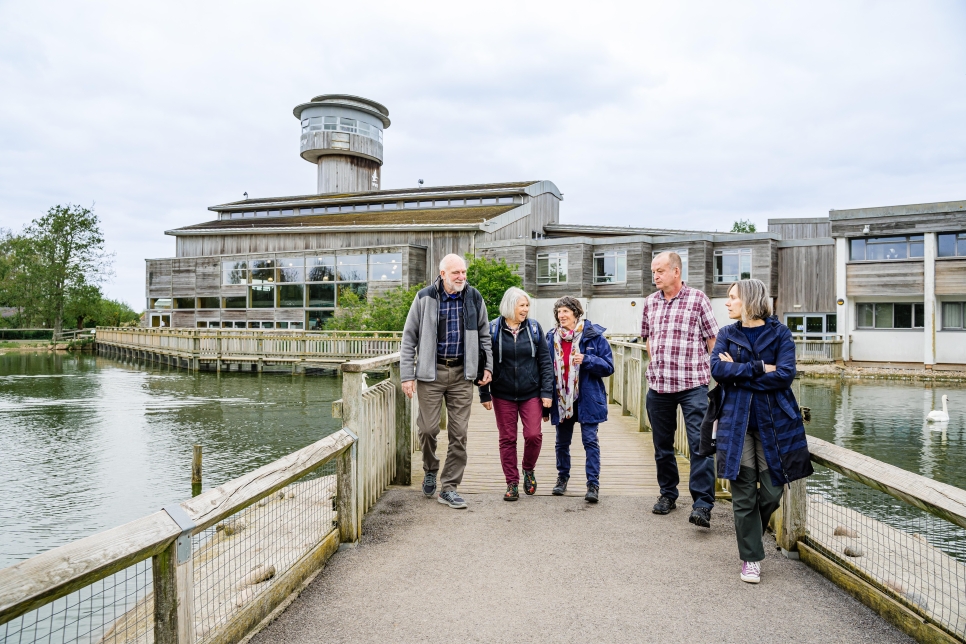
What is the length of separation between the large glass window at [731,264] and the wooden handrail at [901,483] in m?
29.6

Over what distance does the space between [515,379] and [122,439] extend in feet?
42.5

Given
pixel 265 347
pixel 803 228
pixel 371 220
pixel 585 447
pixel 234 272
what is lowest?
pixel 265 347

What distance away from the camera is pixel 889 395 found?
855 inches

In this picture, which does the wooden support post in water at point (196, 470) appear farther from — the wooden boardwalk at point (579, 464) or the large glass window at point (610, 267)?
the large glass window at point (610, 267)

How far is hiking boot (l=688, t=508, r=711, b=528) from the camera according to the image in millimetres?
4734

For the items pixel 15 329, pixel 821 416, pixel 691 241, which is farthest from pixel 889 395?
pixel 15 329

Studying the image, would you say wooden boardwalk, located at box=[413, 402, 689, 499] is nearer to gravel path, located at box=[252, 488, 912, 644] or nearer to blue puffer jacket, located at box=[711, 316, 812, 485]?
gravel path, located at box=[252, 488, 912, 644]

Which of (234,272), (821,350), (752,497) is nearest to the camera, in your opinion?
(752,497)

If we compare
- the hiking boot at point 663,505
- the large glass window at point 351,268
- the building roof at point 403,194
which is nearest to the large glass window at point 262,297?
the large glass window at point 351,268

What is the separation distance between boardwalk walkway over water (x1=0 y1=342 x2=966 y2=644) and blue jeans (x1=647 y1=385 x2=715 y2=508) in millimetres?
242

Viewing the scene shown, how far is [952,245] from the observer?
27.8 meters

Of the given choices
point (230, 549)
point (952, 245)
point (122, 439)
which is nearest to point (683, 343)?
point (230, 549)

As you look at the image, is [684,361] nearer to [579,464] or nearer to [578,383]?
[578,383]

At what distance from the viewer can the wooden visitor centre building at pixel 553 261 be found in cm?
2851
